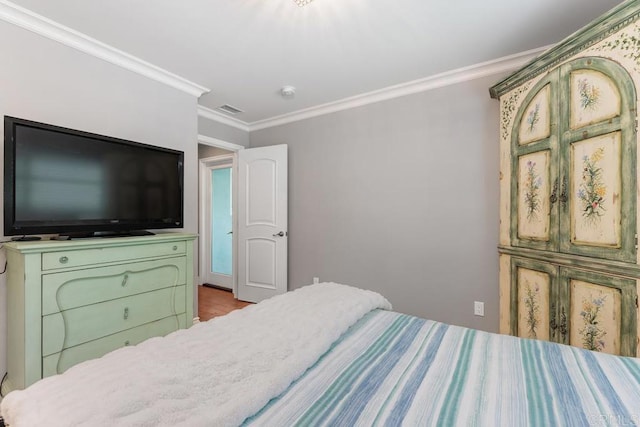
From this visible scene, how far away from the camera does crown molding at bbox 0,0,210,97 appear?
5.80 feet

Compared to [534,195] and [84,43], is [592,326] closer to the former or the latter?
[534,195]

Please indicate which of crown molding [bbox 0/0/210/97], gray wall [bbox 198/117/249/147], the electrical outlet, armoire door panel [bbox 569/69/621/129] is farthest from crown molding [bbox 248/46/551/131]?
the electrical outlet

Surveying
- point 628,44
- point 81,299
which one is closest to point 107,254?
point 81,299

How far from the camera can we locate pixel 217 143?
353 cm

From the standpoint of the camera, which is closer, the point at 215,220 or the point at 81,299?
the point at 81,299

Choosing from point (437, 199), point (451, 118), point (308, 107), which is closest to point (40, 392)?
point (437, 199)

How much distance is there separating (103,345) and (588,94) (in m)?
3.22

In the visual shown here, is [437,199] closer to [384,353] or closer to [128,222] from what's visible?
[384,353]

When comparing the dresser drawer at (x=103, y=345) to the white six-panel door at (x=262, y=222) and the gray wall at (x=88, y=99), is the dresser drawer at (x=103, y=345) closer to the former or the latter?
the gray wall at (x=88, y=99)

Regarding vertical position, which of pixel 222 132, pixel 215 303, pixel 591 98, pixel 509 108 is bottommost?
pixel 215 303

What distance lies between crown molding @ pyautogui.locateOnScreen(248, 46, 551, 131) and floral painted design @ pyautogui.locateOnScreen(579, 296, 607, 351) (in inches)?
66.8

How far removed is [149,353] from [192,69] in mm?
2386

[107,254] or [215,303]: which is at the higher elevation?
[107,254]

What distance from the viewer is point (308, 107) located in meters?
3.34
